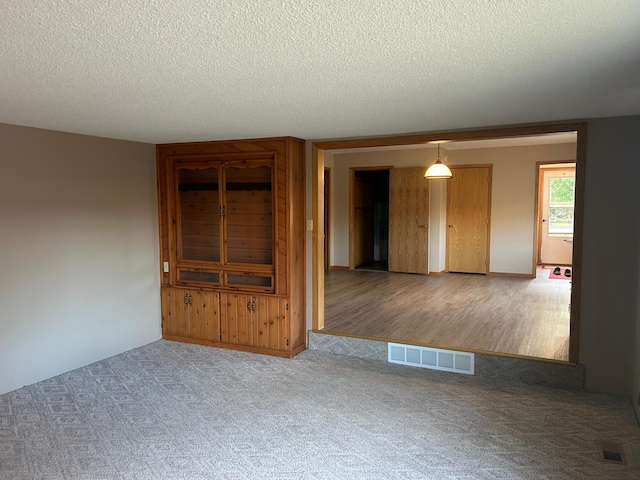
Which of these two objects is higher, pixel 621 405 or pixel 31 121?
pixel 31 121

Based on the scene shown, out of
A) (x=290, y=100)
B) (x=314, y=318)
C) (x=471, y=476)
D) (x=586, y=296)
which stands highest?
(x=290, y=100)

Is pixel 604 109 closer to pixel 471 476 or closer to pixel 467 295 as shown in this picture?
pixel 471 476

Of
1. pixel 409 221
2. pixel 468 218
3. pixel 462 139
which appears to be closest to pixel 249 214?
pixel 462 139

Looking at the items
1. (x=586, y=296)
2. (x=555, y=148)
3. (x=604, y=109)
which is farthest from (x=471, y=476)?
(x=555, y=148)

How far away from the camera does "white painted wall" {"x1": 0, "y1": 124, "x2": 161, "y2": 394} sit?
145 inches

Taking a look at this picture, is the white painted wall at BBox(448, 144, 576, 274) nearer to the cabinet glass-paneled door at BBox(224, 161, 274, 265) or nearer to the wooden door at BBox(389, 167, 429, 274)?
the wooden door at BBox(389, 167, 429, 274)

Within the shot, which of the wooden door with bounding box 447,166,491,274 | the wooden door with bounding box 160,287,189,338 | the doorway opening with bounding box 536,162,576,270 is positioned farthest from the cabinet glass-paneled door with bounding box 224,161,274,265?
the doorway opening with bounding box 536,162,576,270

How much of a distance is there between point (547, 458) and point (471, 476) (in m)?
0.52

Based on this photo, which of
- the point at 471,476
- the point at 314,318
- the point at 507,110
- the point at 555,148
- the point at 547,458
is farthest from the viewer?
the point at 555,148

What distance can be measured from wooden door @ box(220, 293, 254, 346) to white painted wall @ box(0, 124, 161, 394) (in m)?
0.85

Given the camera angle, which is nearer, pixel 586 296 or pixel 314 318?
pixel 586 296

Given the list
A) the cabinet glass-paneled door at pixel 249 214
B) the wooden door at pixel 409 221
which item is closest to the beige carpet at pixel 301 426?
the cabinet glass-paneled door at pixel 249 214

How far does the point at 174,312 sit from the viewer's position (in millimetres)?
5047

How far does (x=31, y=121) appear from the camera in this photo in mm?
3504
